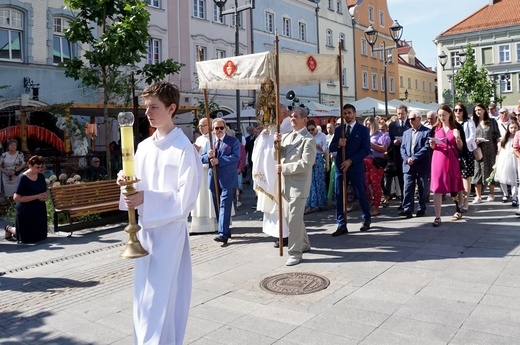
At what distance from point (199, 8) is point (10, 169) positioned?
17.9m

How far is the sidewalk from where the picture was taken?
13.8ft

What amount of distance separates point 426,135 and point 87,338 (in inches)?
254

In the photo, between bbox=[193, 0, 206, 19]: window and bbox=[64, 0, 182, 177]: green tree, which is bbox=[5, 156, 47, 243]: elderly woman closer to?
bbox=[64, 0, 182, 177]: green tree

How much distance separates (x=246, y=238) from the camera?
833cm

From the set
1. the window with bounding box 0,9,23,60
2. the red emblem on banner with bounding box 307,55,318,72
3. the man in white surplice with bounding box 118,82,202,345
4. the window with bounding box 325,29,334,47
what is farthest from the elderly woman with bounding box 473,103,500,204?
the window with bounding box 325,29,334,47

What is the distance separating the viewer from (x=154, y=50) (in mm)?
25812

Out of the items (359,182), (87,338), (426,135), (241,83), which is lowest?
(87,338)

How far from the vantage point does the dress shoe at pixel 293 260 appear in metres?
6.43

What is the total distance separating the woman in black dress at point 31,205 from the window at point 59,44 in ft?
44.5

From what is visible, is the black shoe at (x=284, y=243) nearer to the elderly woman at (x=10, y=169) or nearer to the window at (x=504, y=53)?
the elderly woman at (x=10, y=169)

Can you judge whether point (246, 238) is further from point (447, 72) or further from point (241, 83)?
point (447, 72)

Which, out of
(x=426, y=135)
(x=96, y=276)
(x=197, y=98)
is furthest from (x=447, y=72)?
(x=96, y=276)

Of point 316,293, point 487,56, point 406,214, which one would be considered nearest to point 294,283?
point 316,293

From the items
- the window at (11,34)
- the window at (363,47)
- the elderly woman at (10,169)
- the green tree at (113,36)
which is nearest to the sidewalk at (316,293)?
the elderly woman at (10,169)
